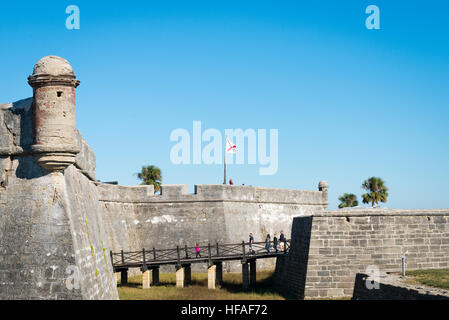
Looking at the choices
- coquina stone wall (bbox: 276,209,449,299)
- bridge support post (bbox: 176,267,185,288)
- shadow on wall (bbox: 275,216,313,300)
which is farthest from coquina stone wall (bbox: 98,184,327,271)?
coquina stone wall (bbox: 276,209,449,299)

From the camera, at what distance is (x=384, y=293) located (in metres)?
16.1

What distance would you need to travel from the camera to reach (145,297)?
62.2 feet

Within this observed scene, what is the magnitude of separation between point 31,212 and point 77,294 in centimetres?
196

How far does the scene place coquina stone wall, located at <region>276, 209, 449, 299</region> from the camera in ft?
63.1

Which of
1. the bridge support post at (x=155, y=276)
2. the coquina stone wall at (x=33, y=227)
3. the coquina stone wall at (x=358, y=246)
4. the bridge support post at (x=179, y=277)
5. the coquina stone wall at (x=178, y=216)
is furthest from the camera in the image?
the coquina stone wall at (x=178, y=216)

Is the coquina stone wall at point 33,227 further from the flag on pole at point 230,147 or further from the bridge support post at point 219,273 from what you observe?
the flag on pole at point 230,147

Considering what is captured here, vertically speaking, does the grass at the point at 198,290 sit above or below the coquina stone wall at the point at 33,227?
below

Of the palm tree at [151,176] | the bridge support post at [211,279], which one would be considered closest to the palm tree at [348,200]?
the palm tree at [151,176]

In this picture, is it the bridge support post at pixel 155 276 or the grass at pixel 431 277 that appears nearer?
the grass at pixel 431 277

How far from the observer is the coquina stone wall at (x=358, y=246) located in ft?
63.1

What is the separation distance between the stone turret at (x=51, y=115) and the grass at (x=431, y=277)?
1099cm
